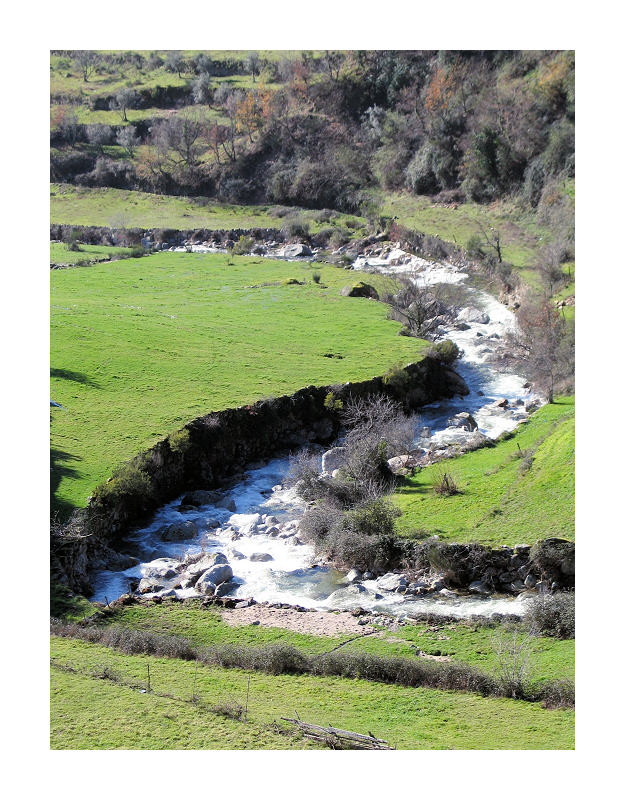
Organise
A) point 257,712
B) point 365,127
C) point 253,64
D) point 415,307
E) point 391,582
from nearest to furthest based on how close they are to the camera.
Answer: point 257,712 < point 391,582 < point 415,307 < point 365,127 < point 253,64

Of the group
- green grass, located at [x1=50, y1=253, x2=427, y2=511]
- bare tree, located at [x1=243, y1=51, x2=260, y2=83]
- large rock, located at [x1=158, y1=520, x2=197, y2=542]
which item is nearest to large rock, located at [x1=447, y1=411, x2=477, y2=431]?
green grass, located at [x1=50, y1=253, x2=427, y2=511]

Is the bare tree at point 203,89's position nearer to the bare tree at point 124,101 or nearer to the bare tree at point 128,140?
the bare tree at point 124,101

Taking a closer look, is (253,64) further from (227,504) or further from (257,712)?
(257,712)

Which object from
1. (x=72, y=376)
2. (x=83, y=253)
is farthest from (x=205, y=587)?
(x=83, y=253)

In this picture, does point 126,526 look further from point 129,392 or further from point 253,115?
point 253,115

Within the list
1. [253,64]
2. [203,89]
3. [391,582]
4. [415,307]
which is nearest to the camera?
[391,582]

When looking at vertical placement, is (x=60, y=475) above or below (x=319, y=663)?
above

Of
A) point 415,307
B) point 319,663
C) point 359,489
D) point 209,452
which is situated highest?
point 415,307

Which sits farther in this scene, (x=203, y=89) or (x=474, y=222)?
(x=203, y=89)
